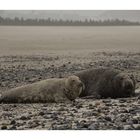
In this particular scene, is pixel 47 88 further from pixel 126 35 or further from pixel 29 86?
pixel 126 35

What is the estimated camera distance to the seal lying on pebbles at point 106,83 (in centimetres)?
1019

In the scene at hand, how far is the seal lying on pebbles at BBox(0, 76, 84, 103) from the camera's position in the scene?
33.1 ft

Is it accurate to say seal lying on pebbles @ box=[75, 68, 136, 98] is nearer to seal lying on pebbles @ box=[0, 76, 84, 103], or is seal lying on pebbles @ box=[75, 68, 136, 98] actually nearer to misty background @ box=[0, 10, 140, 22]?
seal lying on pebbles @ box=[0, 76, 84, 103]

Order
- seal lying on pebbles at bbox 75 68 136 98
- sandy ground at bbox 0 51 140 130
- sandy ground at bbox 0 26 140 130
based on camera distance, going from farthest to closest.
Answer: seal lying on pebbles at bbox 75 68 136 98
sandy ground at bbox 0 26 140 130
sandy ground at bbox 0 51 140 130

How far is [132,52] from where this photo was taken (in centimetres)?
990

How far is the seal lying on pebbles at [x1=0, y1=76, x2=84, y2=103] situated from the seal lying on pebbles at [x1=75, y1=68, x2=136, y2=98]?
0.12 metres

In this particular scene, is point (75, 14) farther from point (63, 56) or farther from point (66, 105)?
point (66, 105)

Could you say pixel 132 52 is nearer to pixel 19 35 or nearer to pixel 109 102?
pixel 109 102

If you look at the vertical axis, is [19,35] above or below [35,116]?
above

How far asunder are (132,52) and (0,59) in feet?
5.37

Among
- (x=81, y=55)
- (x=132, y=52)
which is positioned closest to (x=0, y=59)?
(x=81, y=55)

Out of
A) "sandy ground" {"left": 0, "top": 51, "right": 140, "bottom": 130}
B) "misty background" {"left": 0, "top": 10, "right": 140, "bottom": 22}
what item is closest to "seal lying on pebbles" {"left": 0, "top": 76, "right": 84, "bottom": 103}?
"sandy ground" {"left": 0, "top": 51, "right": 140, "bottom": 130}
